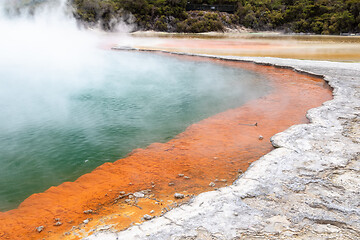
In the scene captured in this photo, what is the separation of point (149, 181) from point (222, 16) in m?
48.2

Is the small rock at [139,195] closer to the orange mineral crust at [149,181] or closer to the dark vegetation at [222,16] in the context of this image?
the orange mineral crust at [149,181]

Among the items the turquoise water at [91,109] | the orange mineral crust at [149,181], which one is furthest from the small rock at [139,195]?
the turquoise water at [91,109]

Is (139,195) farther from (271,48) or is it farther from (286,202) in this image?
(271,48)

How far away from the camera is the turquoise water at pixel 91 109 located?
13.1 feet

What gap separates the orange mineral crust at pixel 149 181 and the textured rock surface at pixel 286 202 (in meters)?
0.32

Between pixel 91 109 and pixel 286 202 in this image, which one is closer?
pixel 286 202

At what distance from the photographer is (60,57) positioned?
46.2 ft

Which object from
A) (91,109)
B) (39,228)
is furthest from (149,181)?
(91,109)

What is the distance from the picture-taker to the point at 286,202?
8.52 feet

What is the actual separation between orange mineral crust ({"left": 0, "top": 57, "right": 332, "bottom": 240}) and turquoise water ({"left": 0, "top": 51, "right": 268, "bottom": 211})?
0.31 meters

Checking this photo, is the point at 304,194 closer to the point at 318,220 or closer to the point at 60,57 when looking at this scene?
the point at 318,220

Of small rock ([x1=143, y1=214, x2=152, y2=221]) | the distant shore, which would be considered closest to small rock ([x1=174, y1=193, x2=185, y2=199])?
small rock ([x1=143, y1=214, x2=152, y2=221])

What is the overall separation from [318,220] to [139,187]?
180 centimetres

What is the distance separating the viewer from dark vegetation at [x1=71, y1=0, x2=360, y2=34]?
133 feet
